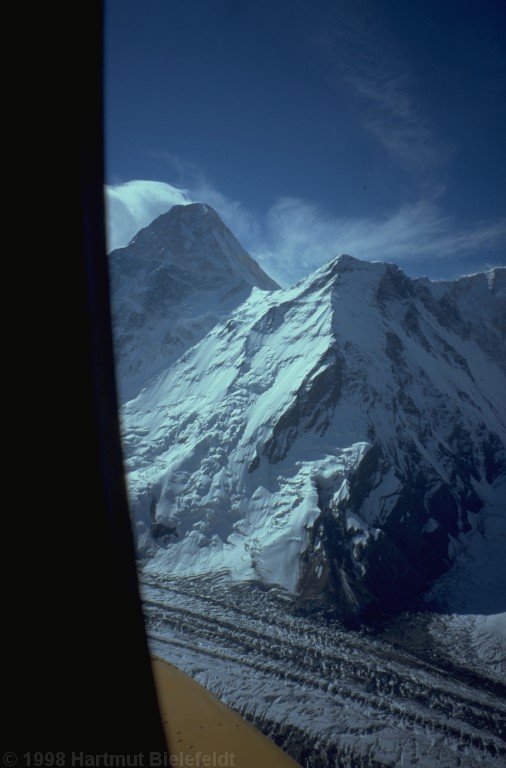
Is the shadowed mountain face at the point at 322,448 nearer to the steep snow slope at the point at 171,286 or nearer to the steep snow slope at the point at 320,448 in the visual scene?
the steep snow slope at the point at 320,448

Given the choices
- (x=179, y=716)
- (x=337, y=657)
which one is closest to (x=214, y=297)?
(x=337, y=657)

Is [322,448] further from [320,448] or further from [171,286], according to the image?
[171,286]

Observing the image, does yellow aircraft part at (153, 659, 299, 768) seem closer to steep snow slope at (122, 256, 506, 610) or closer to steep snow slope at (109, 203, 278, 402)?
steep snow slope at (122, 256, 506, 610)

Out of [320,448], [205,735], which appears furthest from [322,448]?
[205,735]

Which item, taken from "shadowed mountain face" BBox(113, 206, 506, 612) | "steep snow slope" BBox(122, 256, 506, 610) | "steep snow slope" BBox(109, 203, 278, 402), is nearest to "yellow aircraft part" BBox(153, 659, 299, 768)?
"shadowed mountain face" BBox(113, 206, 506, 612)

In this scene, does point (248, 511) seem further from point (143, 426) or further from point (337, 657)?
point (143, 426)

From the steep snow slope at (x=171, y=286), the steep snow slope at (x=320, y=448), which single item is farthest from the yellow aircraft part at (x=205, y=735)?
the steep snow slope at (x=171, y=286)
